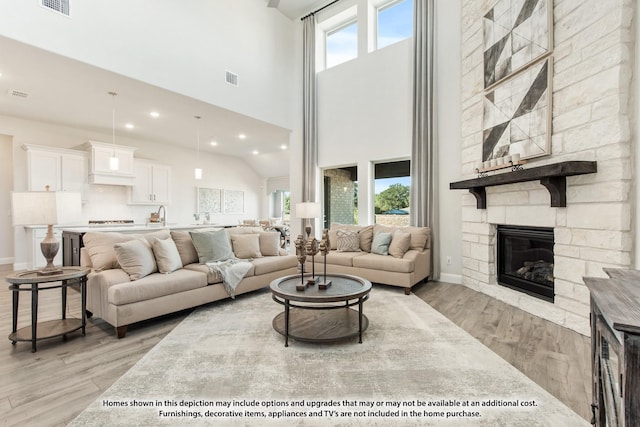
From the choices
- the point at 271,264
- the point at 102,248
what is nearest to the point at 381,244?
the point at 271,264

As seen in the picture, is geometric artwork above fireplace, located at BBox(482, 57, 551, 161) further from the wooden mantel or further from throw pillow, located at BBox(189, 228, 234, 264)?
throw pillow, located at BBox(189, 228, 234, 264)

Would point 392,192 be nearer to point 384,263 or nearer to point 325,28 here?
point 384,263

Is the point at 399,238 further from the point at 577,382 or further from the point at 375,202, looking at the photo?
the point at 577,382

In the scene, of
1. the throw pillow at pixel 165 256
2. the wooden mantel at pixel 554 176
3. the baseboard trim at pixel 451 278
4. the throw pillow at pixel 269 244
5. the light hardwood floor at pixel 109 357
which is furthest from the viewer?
the baseboard trim at pixel 451 278

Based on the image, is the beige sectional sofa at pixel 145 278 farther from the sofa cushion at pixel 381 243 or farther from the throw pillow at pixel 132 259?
the sofa cushion at pixel 381 243

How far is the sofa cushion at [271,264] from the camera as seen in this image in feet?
12.7

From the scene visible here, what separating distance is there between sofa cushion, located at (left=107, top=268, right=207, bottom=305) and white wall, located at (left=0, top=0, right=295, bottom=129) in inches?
109

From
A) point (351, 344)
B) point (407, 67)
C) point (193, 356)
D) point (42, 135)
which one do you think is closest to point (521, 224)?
point (351, 344)

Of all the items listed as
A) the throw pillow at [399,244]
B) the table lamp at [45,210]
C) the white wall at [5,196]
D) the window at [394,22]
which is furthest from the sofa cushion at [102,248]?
the window at [394,22]

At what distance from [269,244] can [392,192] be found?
246 centimetres

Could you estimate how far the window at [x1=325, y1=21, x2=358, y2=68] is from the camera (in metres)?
6.05

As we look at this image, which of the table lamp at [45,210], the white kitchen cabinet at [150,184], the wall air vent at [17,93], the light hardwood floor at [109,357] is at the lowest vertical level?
the light hardwood floor at [109,357]

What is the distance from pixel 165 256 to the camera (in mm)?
3244

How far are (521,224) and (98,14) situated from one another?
18.5 feet
